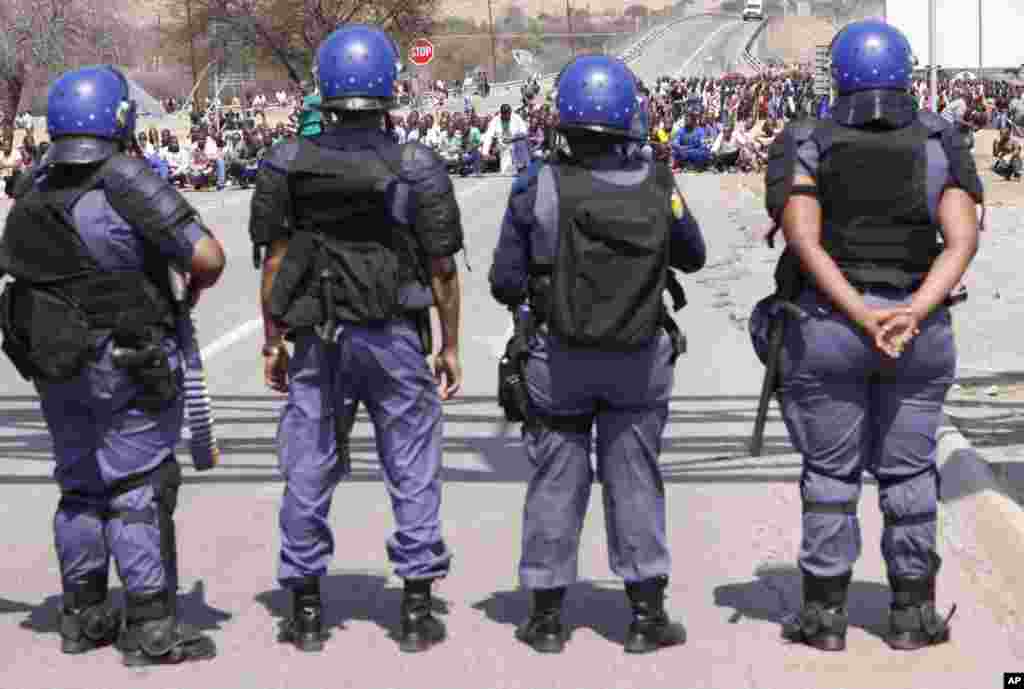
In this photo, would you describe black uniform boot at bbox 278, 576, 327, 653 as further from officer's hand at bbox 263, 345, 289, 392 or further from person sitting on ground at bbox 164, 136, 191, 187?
person sitting on ground at bbox 164, 136, 191, 187

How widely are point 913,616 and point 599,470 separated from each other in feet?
3.39

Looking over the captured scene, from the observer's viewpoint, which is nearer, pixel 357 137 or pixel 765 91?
pixel 357 137

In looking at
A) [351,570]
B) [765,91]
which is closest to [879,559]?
[351,570]

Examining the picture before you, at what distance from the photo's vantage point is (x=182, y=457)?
9750mm

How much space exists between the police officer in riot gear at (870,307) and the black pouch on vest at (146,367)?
1821 millimetres

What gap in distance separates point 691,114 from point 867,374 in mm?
34608

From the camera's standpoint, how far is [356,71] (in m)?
5.97

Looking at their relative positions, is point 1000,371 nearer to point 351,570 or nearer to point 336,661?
point 351,570

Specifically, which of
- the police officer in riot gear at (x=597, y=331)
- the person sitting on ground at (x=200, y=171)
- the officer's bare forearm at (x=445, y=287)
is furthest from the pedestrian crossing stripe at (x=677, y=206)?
the person sitting on ground at (x=200, y=171)

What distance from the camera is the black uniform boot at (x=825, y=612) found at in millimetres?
6027

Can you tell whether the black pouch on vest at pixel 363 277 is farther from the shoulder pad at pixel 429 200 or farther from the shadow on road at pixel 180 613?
the shadow on road at pixel 180 613

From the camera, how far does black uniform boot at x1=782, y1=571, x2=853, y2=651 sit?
19.8 ft

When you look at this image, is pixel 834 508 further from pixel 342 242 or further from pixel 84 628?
pixel 84 628

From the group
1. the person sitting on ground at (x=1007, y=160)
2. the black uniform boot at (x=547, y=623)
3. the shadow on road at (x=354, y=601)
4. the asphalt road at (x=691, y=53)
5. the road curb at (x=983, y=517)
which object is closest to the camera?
the black uniform boot at (x=547, y=623)
